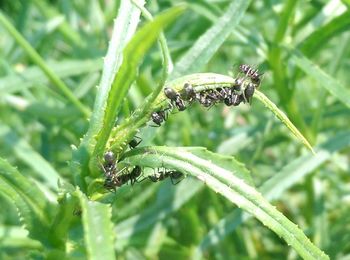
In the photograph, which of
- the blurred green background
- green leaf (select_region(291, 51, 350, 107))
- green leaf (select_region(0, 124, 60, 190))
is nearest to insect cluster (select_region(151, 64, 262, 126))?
the blurred green background

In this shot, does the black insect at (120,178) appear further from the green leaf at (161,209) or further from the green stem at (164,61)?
the green leaf at (161,209)

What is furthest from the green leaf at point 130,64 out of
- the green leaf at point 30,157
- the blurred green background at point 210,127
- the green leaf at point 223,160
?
the green leaf at point 30,157

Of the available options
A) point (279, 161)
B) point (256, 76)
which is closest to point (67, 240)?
point (256, 76)

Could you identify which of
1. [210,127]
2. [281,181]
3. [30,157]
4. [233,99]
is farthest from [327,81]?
[30,157]

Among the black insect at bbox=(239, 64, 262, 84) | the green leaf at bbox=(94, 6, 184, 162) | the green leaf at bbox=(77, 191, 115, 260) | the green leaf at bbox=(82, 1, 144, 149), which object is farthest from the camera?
the black insect at bbox=(239, 64, 262, 84)

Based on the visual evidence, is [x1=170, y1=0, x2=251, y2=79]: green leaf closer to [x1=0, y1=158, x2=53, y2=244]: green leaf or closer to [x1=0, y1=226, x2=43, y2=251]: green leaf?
[x1=0, y1=158, x2=53, y2=244]: green leaf

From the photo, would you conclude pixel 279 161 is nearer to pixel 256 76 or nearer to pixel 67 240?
pixel 256 76
